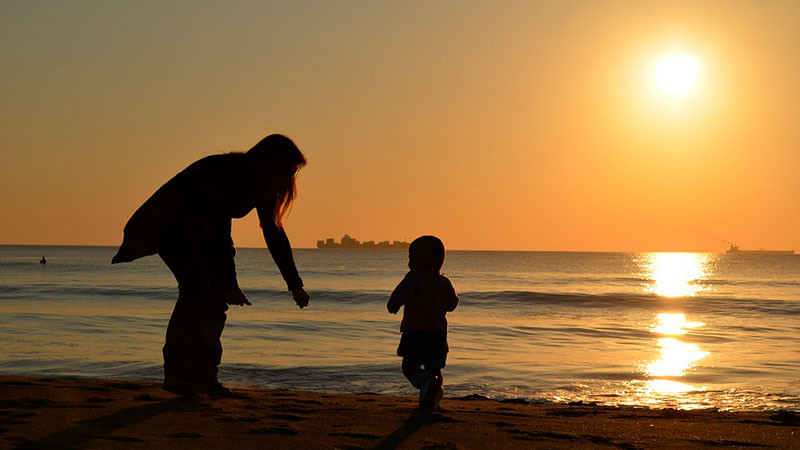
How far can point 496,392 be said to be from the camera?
26.5ft

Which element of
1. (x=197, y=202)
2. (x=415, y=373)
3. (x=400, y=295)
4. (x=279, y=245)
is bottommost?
(x=415, y=373)

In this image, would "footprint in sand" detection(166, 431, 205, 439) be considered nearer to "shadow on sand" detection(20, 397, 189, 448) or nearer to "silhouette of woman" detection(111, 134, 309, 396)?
"shadow on sand" detection(20, 397, 189, 448)

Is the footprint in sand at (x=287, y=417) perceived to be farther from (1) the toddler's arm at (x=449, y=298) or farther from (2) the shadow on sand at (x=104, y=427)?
(1) the toddler's arm at (x=449, y=298)

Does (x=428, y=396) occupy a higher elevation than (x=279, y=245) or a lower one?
lower

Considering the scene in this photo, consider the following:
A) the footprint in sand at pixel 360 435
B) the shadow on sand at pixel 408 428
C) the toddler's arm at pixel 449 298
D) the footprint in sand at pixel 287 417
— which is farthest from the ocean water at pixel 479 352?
the footprint in sand at pixel 360 435

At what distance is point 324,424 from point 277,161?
1635mm

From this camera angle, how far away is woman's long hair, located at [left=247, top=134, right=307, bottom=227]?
204 inches

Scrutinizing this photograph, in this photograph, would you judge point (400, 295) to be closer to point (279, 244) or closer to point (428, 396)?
point (428, 396)

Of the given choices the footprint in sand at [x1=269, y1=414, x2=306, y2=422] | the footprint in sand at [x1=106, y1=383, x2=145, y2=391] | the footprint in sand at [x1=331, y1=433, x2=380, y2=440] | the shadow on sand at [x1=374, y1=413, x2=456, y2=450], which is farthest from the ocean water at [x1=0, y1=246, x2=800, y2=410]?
the footprint in sand at [x1=331, y1=433, x2=380, y2=440]

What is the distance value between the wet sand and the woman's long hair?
131 cm

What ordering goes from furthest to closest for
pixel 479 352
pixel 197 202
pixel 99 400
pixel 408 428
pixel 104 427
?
pixel 479 352 → pixel 99 400 → pixel 197 202 → pixel 408 428 → pixel 104 427

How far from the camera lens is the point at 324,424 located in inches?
182

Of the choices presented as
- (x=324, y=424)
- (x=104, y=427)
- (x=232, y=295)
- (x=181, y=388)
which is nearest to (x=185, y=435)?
(x=104, y=427)

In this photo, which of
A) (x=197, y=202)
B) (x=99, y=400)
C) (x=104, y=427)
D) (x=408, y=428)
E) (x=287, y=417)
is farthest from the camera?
(x=99, y=400)
